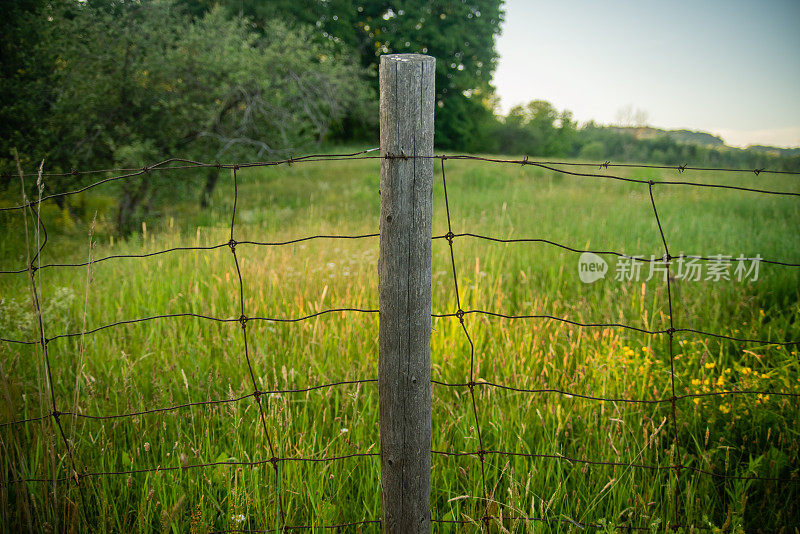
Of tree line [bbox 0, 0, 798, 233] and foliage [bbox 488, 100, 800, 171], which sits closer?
tree line [bbox 0, 0, 798, 233]

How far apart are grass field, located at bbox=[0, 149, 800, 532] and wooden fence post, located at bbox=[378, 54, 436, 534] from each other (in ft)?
0.72

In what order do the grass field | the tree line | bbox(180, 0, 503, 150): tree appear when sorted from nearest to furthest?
the grass field < the tree line < bbox(180, 0, 503, 150): tree

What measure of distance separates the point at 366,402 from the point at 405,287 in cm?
107

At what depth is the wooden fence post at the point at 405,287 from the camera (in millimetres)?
1659

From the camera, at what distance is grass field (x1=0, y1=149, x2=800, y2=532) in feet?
6.82

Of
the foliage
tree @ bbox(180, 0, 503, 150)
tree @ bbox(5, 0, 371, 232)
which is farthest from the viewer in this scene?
tree @ bbox(180, 0, 503, 150)

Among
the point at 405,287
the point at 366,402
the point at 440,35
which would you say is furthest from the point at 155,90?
the point at 440,35

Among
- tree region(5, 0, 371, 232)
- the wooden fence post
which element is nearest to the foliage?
tree region(5, 0, 371, 232)

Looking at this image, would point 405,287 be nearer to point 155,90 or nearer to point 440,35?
point 155,90

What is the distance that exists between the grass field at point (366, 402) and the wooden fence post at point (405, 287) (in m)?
0.22

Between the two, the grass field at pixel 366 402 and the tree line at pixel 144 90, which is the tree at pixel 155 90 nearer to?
the tree line at pixel 144 90

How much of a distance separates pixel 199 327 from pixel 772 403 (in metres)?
3.37

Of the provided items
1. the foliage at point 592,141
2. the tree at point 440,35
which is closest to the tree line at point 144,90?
the foliage at point 592,141

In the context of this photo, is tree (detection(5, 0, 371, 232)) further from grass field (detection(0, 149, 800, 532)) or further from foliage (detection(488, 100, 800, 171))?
foliage (detection(488, 100, 800, 171))
